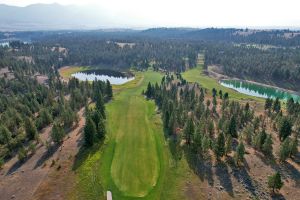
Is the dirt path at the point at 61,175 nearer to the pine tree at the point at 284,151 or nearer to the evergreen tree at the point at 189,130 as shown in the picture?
the evergreen tree at the point at 189,130

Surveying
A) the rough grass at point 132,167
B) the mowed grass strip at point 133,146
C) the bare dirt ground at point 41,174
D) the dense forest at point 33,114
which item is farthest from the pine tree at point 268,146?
the bare dirt ground at point 41,174

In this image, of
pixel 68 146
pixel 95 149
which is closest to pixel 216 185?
pixel 95 149

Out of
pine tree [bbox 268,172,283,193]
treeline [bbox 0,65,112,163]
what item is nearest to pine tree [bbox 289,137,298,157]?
pine tree [bbox 268,172,283,193]

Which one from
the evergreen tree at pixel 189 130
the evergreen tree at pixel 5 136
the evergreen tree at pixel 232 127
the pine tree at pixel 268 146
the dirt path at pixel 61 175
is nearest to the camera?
the dirt path at pixel 61 175

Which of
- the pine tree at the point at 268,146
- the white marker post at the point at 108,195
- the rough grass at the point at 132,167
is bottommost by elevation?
the white marker post at the point at 108,195

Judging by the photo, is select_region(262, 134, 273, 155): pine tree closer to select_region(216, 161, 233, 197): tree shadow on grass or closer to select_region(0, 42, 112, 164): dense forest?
select_region(216, 161, 233, 197): tree shadow on grass

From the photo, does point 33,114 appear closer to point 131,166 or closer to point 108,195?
Answer: point 131,166

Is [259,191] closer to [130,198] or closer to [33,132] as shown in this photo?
[130,198]
